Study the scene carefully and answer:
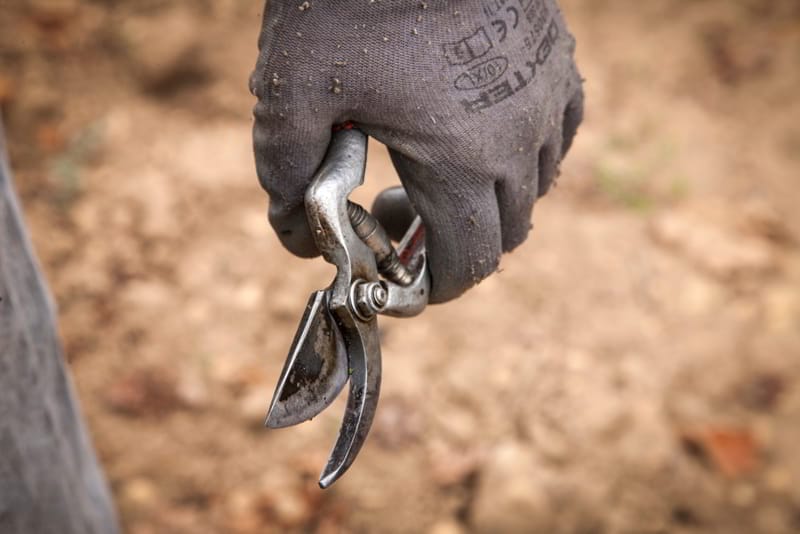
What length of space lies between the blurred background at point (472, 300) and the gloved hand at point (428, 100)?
3.77 ft

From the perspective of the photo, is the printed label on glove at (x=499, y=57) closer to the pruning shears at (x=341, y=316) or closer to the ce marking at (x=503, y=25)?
the ce marking at (x=503, y=25)

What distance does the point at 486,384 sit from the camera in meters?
2.33

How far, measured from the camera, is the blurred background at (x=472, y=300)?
7.07 feet

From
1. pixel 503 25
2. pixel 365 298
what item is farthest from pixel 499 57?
pixel 365 298

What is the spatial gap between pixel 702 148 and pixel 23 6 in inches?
97.6

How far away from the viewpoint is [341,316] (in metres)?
1.04

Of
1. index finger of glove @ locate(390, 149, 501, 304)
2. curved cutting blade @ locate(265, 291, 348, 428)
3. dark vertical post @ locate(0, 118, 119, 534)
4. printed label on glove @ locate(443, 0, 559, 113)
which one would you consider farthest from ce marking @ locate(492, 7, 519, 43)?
dark vertical post @ locate(0, 118, 119, 534)

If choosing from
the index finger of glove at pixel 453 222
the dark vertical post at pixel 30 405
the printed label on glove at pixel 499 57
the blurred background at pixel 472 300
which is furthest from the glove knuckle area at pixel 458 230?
the blurred background at pixel 472 300

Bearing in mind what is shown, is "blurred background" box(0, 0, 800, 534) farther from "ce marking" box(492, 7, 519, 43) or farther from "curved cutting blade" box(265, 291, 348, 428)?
"ce marking" box(492, 7, 519, 43)

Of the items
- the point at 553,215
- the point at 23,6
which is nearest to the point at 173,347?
the point at 553,215

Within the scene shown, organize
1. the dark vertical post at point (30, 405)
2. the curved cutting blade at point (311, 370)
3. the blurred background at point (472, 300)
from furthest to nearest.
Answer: the blurred background at point (472, 300) → the dark vertical post at point (30, 405) → the curved cutting blade at point (311, 370)

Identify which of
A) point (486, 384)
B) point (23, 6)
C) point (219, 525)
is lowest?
point (486, 384)

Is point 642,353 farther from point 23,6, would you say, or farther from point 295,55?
point 23,6

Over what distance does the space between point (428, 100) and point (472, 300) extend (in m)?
1.49
